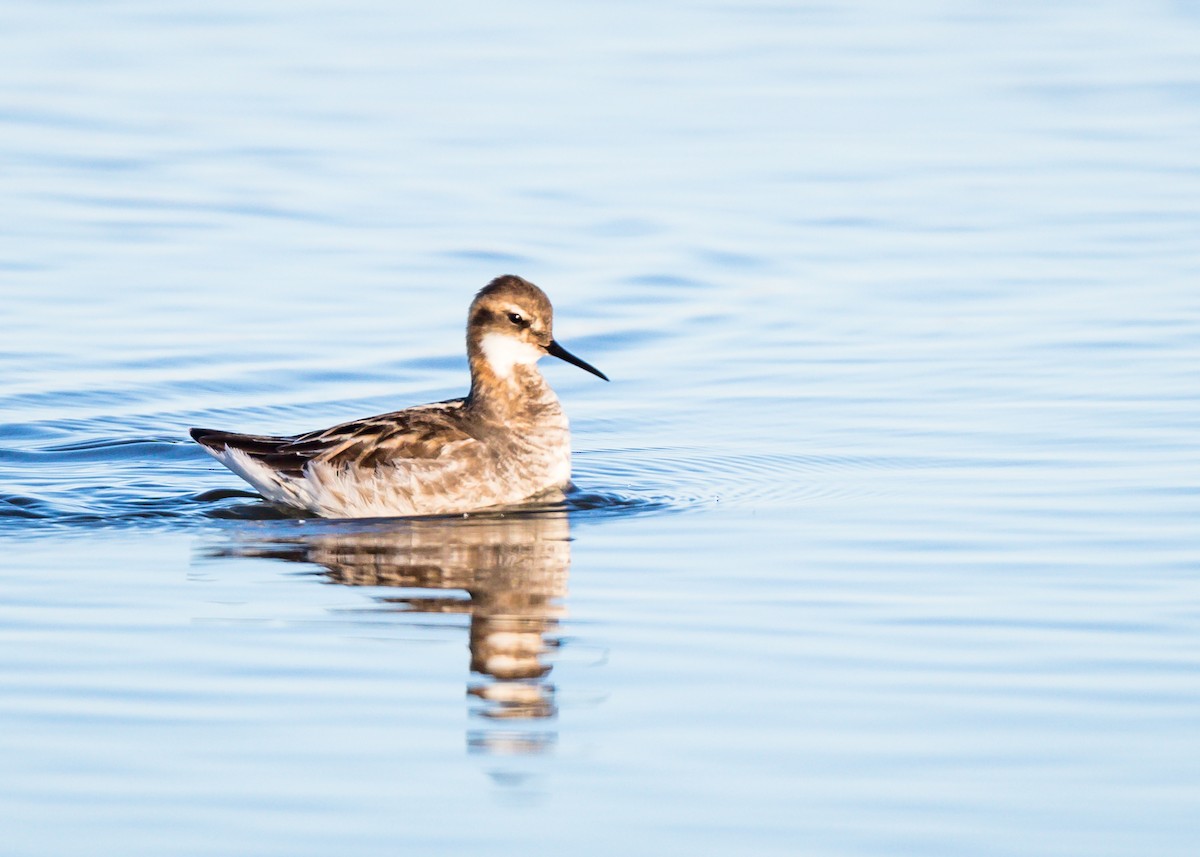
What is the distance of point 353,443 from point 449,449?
600mm

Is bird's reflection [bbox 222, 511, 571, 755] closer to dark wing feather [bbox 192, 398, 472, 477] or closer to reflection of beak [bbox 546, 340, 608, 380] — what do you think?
dark wing feather [bbox 192, 398, 472, 477]

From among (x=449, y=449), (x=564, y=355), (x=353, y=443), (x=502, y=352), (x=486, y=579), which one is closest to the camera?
(x=486, y=579)

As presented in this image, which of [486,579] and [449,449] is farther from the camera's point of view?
[449,449]

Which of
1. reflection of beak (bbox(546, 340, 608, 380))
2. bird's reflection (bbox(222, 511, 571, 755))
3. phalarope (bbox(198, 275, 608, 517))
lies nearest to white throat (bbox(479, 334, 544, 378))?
phalarope (bbox(198, 275, 608, 517))

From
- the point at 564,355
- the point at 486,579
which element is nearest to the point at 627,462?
the point at 564,355

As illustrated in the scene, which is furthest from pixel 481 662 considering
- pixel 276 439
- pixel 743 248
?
Answer: pixel 743 248

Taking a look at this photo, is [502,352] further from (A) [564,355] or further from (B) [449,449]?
(B) [449,449]

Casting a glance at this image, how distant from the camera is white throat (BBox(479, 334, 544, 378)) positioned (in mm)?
14492

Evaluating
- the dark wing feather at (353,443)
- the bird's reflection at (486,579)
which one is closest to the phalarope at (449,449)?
the dark wing feather at (353,443)

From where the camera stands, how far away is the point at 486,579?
11539 millimetres

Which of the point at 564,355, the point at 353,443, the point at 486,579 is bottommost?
the point at 486,579

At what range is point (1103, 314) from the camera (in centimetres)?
1791

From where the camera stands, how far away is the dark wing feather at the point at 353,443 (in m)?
13.4

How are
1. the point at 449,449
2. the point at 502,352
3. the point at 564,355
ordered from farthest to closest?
the point at 502,352 → the point at 564,355 → the point at 449,449
